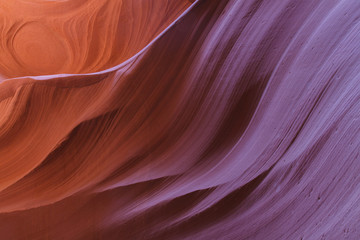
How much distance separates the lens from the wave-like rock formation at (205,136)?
86 centimetres

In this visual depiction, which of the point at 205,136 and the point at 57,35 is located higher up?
the point at 57,35

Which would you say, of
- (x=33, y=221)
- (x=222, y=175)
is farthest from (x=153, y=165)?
(x=33, y=221)

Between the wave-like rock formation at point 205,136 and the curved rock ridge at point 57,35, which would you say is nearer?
the wave-like rock formation at point 205,136

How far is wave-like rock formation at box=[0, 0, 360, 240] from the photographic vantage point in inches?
34.0

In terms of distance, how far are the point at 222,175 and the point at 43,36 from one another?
7.09ft

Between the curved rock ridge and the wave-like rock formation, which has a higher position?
the curved rock ridge

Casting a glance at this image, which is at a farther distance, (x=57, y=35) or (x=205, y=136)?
(x=57, y=35)

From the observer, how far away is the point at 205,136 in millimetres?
1240

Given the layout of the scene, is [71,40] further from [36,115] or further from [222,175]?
[222,175]

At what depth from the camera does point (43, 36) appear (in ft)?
8.57

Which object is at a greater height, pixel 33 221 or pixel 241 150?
pixel 33 221

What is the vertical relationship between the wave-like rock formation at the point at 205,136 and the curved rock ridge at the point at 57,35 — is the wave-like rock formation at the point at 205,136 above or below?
below

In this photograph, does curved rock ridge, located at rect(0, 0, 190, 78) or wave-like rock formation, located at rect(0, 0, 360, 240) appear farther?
curved rock ridge, located at rect(0, 0, 190, 78)

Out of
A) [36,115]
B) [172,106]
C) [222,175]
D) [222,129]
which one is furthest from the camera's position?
[36,115]
